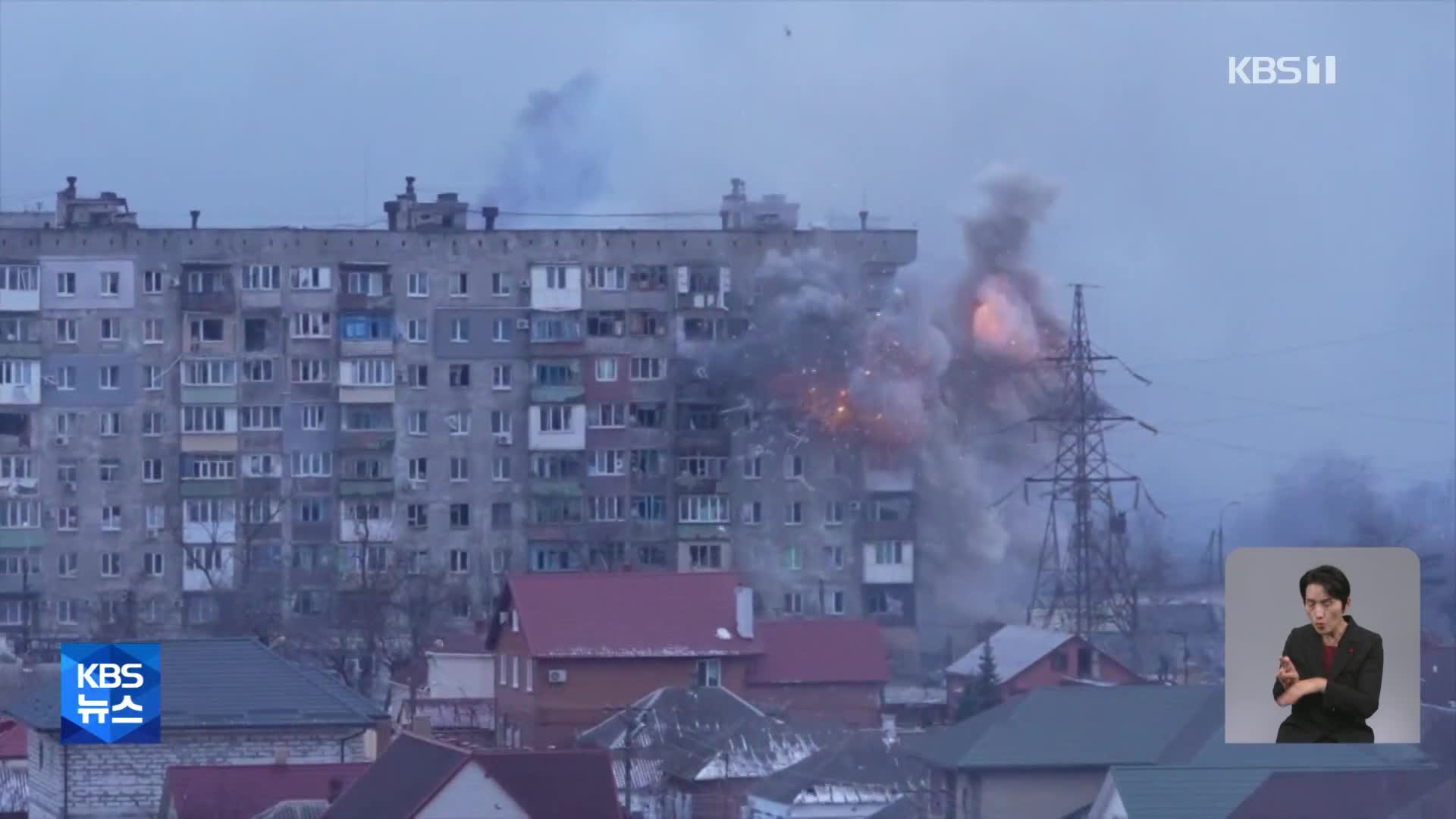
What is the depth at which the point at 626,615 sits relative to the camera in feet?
60.7

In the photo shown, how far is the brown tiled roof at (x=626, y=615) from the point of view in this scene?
58.9 feet

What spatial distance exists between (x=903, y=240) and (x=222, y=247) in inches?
337

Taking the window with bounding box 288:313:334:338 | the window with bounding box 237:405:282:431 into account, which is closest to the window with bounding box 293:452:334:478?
the window with bounding box 237:405:282:431

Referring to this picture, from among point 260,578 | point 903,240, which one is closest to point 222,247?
point 260,578

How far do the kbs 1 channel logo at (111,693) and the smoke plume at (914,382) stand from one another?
596 inches

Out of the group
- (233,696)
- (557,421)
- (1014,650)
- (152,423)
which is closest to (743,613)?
(1014,650)

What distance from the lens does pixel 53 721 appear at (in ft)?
38.1

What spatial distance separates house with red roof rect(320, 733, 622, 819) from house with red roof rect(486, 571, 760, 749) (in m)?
5.53

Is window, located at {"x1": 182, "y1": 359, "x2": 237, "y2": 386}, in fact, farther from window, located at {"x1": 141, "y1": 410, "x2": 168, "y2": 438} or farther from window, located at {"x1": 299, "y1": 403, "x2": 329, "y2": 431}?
window, located at {"x1": 299, "y1": 403, "x2": 329, "y2": 431}

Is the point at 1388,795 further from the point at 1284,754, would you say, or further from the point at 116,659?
the point at 116,659

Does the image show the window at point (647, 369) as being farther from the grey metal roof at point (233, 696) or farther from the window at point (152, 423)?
the grey metal roof at point (233, 696)

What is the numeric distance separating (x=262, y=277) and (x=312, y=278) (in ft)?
2.03

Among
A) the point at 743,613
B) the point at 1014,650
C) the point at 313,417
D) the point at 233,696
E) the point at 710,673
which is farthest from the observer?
the point at 313,417

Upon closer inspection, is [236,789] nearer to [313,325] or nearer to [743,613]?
[743,613]
